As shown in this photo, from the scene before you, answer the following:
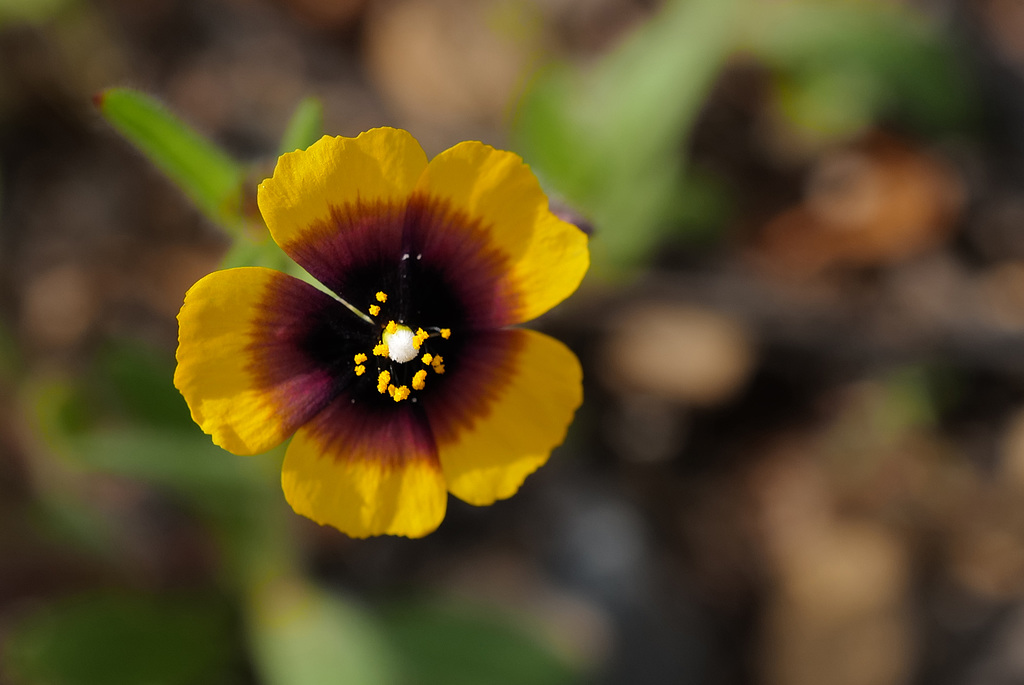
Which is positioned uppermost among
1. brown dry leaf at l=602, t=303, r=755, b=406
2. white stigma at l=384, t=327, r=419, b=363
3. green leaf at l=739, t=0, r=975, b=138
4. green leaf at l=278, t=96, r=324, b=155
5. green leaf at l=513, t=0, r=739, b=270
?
green leaf at l=739, t=0, r=975, b=138

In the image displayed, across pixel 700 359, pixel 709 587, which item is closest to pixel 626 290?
pixel 700 359

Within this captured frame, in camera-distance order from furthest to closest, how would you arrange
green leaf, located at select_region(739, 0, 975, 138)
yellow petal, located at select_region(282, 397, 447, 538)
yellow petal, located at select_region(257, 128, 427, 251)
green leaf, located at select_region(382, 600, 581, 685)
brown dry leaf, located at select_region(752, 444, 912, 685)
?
green leaf, located at select_region(739, 0, 975, 138), brown dry leaf, located at select_region(752, 444, 912, 685), green leaf, located at select_region(382, 600, 581, 685), yellow petal, located at select_region(282, 397, 447, 538), yellow petal, located at select_region(257, 128, 427, 251)

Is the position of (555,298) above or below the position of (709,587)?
below

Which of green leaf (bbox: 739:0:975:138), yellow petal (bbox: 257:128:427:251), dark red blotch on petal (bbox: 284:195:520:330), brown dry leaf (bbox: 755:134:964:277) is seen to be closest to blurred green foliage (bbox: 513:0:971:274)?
green leaf (bbox: 739:0:975:138)

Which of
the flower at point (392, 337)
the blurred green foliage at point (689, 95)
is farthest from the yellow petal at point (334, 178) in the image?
the blurred green foliage at point (689, 95)

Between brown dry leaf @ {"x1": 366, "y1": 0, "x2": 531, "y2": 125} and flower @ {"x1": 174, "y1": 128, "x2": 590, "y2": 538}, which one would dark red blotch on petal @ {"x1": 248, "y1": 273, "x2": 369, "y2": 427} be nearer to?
flower @ {"x1": 174, "y1": 128, "x2": 590, "y2": 538}

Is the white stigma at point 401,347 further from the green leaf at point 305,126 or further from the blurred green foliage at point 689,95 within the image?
the blurred green foliage at point 689,95

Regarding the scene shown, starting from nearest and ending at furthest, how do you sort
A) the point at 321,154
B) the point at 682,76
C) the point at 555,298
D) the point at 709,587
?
the point at 321,154, the point at 555,298, the point at 682,76, the point at 709,587

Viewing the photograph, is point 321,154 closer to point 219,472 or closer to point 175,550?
point 219,472
